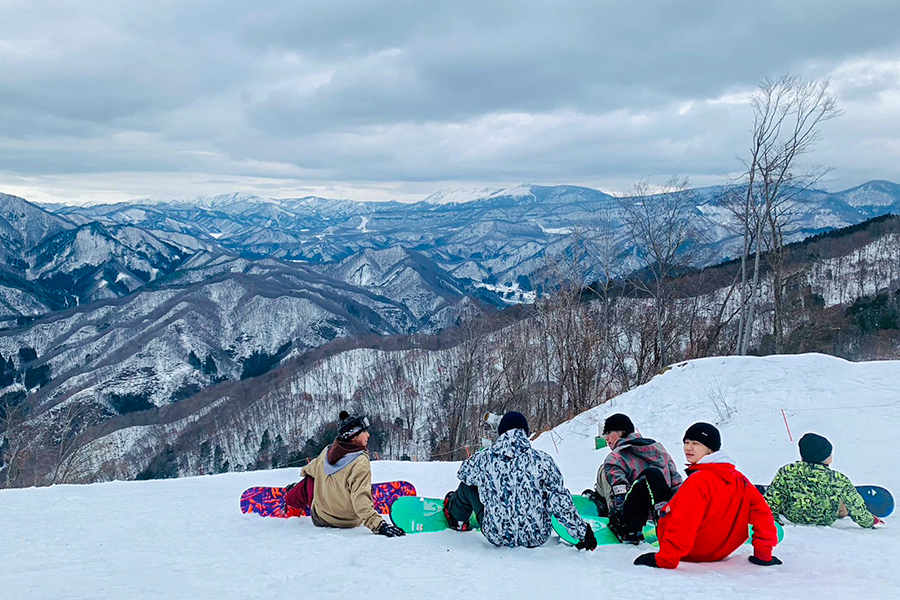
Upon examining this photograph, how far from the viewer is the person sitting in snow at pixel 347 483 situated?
5574 millimetres

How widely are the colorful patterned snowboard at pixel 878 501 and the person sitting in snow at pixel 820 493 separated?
17.2 inches

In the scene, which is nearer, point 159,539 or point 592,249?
point 159,539

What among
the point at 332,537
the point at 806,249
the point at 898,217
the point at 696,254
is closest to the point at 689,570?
the point at 332,537

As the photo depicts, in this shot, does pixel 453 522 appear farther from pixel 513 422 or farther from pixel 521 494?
pixel 513 422

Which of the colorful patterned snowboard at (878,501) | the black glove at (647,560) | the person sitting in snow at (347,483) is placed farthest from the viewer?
the colorful patterned snowboard at (878,501)

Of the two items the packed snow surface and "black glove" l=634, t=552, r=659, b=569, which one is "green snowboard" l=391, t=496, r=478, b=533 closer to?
the packed snow surface

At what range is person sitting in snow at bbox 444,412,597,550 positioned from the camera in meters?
4.83

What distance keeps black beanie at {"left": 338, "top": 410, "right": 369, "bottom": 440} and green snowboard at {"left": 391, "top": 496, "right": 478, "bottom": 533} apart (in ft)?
3.30

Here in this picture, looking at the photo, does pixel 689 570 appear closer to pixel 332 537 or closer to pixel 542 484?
pixel 542 484

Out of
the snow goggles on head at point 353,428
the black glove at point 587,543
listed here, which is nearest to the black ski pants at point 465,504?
the black glove at point 587,543

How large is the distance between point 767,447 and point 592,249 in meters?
17.4

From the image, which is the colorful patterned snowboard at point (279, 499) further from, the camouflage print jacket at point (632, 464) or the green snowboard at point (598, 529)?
the camouflage print jacket at point (632, 464)

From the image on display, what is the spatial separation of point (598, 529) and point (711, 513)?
1505mm

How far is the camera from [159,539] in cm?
575
